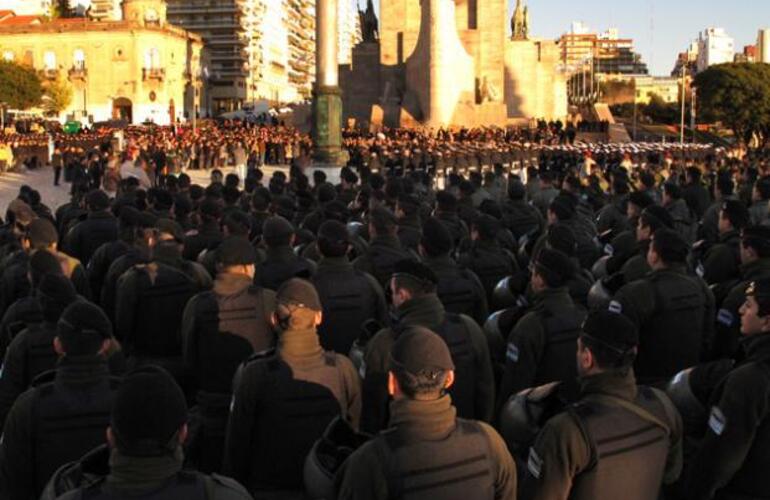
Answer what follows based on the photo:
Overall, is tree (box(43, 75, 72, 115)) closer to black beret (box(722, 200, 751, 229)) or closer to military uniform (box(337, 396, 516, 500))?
black beret (box(722, 200, 751, 229))

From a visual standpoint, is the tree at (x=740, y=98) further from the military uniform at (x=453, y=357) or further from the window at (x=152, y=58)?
the military uniform at (x=453, y=357)

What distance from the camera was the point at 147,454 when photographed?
3000mm

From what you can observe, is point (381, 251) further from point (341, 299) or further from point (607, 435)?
point (607, 435)

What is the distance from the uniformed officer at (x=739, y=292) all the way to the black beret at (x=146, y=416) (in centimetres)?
395

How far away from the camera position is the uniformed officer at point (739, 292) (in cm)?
603

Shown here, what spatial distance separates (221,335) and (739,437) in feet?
10.1

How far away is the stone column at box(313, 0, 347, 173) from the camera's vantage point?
88.6 feet

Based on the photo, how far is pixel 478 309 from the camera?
6.89 m

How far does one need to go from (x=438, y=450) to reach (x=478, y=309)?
3.61 m

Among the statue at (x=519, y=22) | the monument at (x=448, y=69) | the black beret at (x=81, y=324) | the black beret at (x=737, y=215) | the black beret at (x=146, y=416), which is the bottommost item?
the black beret at (x=146, y=416)

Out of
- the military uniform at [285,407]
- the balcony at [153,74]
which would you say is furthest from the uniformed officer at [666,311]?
the balcony at [153,74]

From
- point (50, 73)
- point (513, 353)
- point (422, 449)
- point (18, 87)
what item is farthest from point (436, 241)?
point (50, 73)

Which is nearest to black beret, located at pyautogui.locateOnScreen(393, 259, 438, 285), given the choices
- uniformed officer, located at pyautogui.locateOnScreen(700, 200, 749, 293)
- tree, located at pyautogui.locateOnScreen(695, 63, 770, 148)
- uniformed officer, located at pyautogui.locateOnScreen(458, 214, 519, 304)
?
uniformed officer, located at pyautogui.locateOnScreen(458, 214, 519, 304)

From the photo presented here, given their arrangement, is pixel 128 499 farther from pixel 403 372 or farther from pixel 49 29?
pixel 49 29
